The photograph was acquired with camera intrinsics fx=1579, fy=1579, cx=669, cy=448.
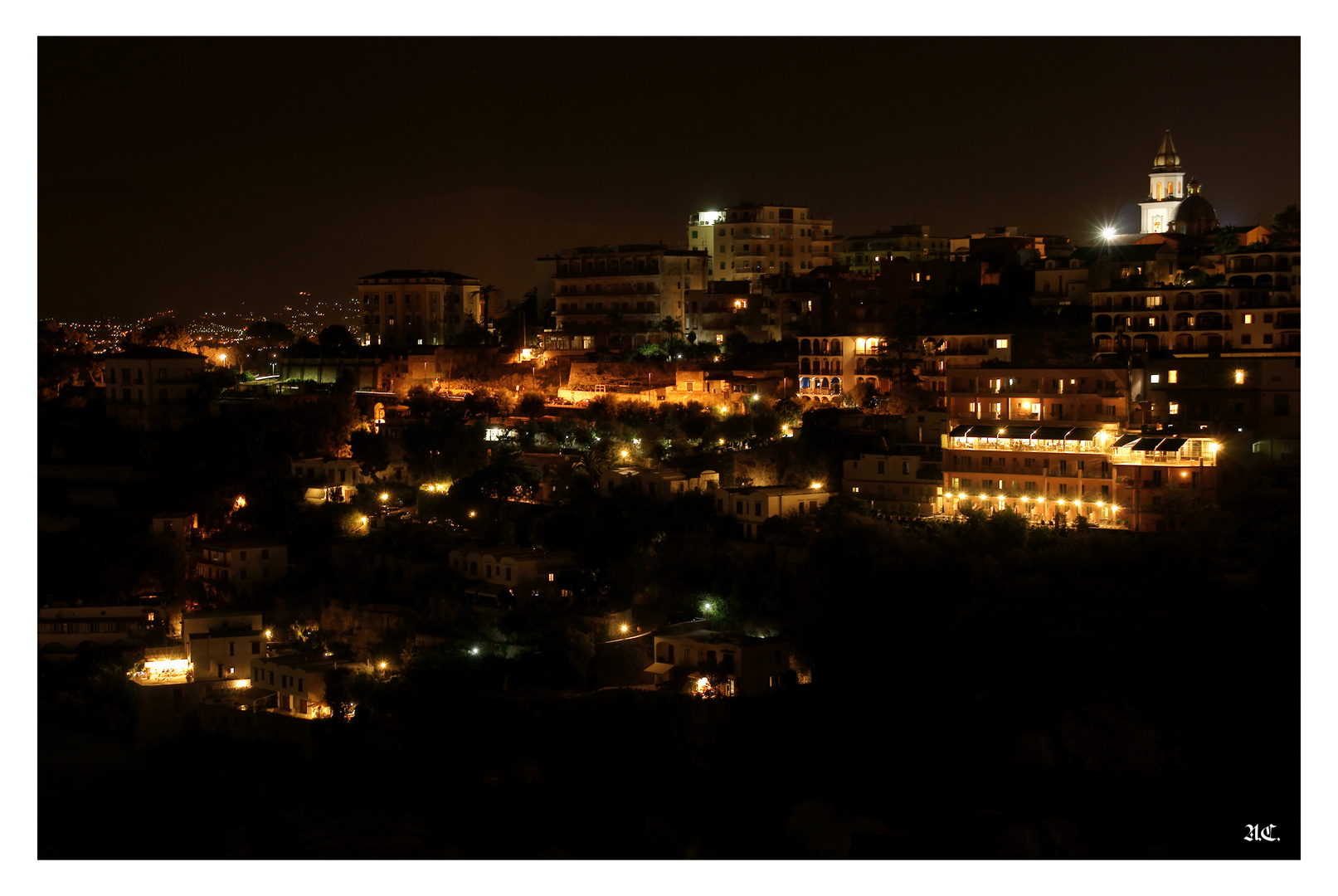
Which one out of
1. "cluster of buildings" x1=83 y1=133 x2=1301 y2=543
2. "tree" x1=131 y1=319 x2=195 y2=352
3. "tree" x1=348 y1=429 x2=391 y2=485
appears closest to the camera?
"cluster of buildings" x1=83 y1=133 x2=1301 y2=543

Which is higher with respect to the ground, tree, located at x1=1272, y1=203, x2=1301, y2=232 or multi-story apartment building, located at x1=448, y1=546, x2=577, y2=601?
tree, located at x1=1272, y1=203, x2=1301, y2=232

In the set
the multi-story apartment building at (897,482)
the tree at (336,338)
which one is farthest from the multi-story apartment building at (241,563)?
the tree at (336,338)

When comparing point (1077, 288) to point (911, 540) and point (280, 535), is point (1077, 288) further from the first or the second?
point (280, 535)

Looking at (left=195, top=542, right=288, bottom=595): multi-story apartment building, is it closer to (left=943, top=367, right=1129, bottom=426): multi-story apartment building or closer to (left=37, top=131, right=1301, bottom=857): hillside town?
(left=37, top=131, right=1301, bottom=857): hillside town

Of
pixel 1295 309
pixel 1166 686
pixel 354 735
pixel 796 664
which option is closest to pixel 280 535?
pixel 354 735

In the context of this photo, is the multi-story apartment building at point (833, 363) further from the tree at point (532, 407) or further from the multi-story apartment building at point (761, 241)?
the multi-story apartment building at point (761, 241)

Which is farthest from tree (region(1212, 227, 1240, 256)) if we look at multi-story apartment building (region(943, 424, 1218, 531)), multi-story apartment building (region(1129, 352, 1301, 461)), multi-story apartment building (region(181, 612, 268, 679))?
multi-story apartment building (region(181, 612, 268, 679))
